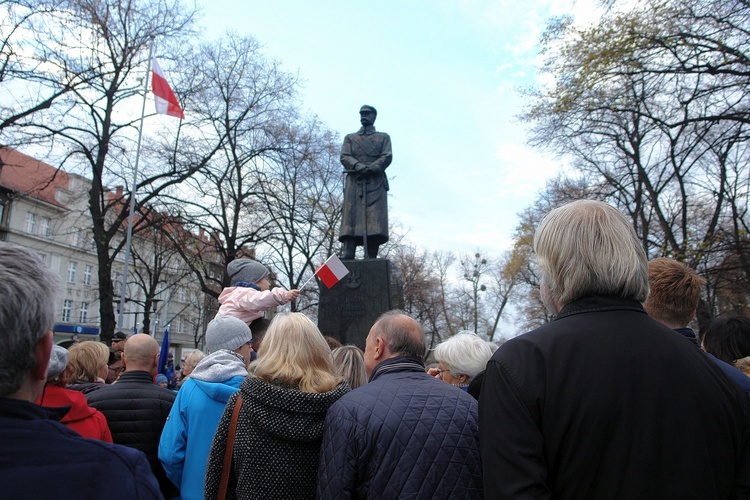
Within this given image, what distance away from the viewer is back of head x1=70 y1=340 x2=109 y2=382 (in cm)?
372

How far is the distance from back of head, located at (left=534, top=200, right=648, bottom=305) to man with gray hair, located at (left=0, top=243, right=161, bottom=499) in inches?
47.8

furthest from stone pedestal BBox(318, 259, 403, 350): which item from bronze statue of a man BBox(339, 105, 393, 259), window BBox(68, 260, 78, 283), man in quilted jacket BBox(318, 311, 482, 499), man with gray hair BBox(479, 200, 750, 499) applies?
window BBox(68, 260, 78, 283)

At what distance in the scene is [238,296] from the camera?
13.8 feet

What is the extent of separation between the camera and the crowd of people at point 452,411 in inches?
46.3

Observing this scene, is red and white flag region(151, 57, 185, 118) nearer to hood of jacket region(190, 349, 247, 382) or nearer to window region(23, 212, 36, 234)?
hood of jacket region(190, 349, 247, 382)

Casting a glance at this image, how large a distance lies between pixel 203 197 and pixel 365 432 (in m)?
20.3

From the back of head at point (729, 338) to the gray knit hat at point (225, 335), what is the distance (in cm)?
272

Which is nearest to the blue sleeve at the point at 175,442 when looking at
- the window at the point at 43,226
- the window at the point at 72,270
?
the window at the point at 43,226

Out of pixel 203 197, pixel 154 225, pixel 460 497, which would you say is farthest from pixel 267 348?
pixel 203 197

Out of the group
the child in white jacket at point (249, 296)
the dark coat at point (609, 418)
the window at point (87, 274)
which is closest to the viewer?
the dark coat at point (609, 418)

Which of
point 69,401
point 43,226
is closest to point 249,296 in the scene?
point 69,401

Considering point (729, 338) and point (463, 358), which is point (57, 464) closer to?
point (463, 358)

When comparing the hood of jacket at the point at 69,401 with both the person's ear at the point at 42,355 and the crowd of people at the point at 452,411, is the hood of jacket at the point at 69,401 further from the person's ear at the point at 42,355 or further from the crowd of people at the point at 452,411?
the person's ear at the point at 42,355

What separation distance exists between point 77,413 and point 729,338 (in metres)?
3.56
